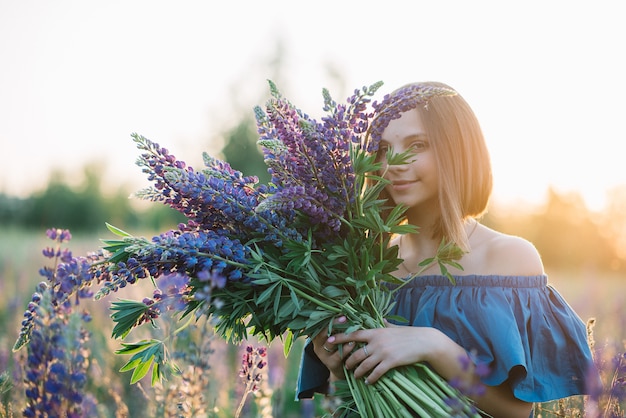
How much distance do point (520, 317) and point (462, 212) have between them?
0.50 meters

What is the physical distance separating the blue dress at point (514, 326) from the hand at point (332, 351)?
33 cm

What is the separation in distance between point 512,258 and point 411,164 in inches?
20.6

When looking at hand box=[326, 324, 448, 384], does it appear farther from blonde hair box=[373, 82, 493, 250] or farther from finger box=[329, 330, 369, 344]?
blonde hair box=[373, 82, 493, 250]

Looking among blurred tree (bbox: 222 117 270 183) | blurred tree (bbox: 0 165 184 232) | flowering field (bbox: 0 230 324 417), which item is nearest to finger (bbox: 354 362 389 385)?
flowering field (bbox: 0 230 324 417)

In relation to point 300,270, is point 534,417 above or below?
below

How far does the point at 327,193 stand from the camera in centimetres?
178

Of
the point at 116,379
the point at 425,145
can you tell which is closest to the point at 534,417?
the point at 425,145

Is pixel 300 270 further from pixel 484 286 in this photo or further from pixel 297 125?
pixel 484 286

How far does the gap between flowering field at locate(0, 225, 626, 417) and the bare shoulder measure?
1.20ft

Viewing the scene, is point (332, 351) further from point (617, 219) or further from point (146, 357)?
point (617, 219)

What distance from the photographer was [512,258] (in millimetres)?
2268

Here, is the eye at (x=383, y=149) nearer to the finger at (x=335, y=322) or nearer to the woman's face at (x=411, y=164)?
the woman's face at (x=411, y=164)

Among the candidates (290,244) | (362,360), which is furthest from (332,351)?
(290,244)

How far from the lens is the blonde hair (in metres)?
2.30
